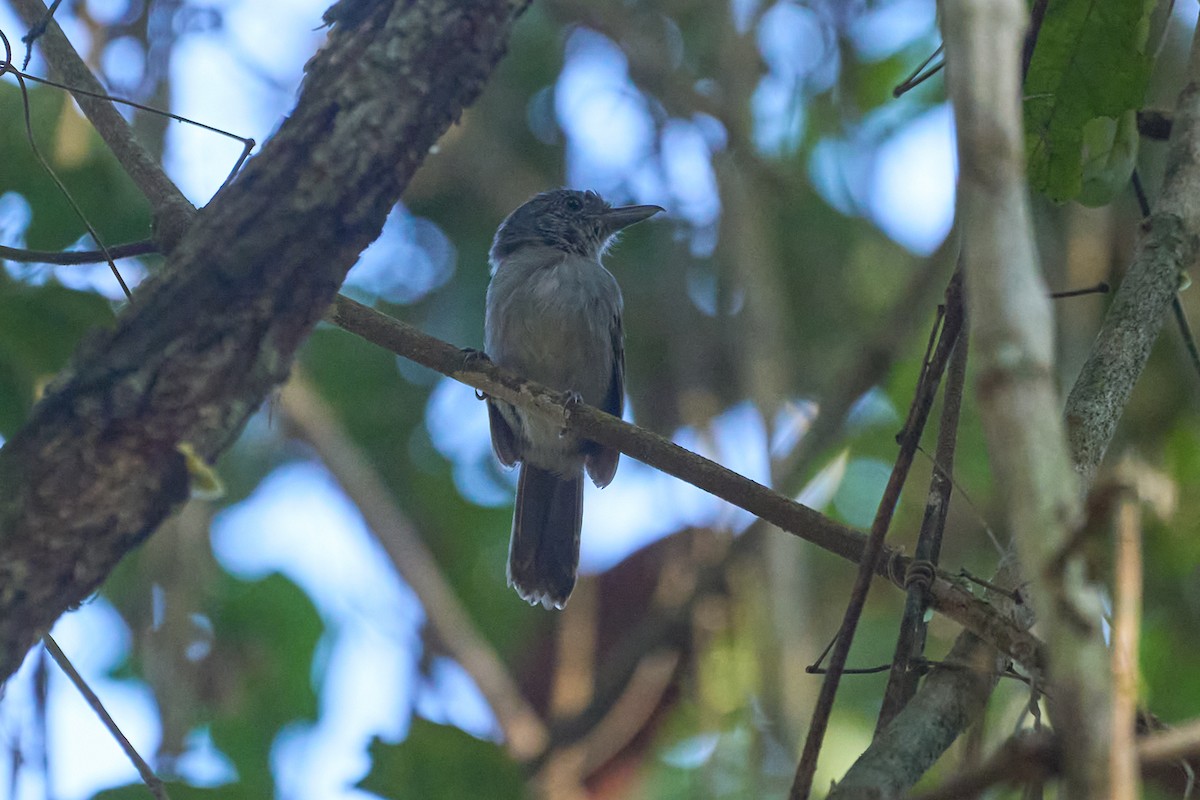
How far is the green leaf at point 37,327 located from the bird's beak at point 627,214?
12.1 ft

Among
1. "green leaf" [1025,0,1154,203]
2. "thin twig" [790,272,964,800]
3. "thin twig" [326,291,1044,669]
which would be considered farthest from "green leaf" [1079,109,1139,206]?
"thin twig" [326,291,1044,669]

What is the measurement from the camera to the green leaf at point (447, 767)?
3.67 metres

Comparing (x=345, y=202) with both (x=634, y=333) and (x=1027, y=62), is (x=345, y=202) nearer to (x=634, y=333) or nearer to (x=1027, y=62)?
(x=1027, y=62)

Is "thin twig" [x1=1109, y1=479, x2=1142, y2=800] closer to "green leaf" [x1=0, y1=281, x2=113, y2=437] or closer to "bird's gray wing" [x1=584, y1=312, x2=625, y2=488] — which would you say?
"green leaf" [x1=0, y1=281, x2=113, y2=437]

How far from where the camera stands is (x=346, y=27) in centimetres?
224

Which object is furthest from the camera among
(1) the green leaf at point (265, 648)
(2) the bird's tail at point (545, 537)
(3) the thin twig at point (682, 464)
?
(2) the bird's tail at point (545, 537)

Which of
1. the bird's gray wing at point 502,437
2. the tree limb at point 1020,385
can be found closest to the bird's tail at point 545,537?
the bird's gray wing at point 502,437

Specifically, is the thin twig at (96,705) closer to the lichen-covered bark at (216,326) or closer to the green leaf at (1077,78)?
the lichen-covered bark at (216,326)

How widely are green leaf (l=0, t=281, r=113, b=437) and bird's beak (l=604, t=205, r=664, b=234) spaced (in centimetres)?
368

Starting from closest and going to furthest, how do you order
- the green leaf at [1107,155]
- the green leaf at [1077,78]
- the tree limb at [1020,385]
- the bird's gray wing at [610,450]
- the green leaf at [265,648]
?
the tree limb at [1020,385]
the green leaf at [1077,78]
the green leaf at [1107,155]
the green leaf at [265,648]
the bird's gray wing at [610,450]

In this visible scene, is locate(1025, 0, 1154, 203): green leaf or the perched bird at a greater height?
the perched bird

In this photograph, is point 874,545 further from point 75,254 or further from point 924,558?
point 75,254

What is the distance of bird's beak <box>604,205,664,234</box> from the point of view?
6758 mm

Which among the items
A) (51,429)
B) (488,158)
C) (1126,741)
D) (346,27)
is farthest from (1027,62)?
(488,158)
